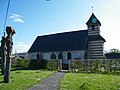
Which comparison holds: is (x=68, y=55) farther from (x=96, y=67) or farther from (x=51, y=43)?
(x=96, y=67)

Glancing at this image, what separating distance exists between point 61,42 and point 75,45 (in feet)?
15.1

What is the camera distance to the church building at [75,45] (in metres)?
45.3

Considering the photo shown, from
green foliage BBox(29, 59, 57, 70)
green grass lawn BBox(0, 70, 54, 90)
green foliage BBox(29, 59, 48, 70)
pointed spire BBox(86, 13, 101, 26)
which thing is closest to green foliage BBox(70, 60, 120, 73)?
green foliage BBox(29, 59, 57, 70)

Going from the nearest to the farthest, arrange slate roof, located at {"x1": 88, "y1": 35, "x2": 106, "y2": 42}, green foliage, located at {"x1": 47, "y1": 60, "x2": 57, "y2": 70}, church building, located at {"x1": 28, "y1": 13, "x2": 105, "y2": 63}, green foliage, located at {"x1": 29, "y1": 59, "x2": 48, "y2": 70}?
green foliage, located at {"x1": 47, "y1": 60, "x2": 57, "y2": 70}, green foliage, located at {"x1": 29, "y1": 59, "x2": 48, "y2": 70}, church building, located at {"x1": 28, "y1": 13, "x2": 105, "y2": 63}, slate roof, located at {"x1": 88, "y1": 35, "x2": 106, "y2": 42}

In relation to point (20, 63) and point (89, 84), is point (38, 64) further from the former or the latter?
point (89, 84)

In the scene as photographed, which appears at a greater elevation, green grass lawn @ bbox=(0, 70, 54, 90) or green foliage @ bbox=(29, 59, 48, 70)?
green foliage @ bbox=(29, 59, 48, 70)

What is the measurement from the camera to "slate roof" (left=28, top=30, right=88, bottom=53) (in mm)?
46969

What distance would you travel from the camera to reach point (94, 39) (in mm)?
45469

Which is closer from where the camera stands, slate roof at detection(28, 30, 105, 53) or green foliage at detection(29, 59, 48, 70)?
green foliage at detection(29, 59, 48, 70)

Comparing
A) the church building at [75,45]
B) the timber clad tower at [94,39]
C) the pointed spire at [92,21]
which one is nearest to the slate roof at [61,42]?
the church building at [75,45]

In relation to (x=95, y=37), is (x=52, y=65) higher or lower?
lower

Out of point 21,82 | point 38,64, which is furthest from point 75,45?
point 21,82

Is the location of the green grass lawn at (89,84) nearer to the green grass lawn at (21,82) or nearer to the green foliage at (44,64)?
the green grass lawn at (21,82)

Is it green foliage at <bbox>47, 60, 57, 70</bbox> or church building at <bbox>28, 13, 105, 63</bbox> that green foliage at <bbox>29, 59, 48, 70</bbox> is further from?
church building at <bbox>28, 13, 105, 63</bbox>
